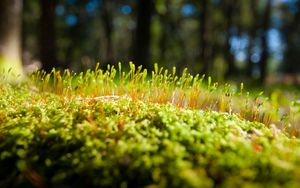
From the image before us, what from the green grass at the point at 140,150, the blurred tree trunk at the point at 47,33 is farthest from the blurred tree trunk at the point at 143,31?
the green grass at the point at 140,150

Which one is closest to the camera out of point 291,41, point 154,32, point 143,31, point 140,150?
point 140,150

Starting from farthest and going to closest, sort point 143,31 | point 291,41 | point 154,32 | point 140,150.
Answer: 1. point 291,41
2. point 154,32
3. point 143,31
4. point 140,150

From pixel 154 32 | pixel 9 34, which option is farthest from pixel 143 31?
pixel 154 32

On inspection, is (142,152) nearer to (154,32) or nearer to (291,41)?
(154,32)

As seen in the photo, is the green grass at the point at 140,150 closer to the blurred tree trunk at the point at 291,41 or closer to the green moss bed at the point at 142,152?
the green moss bed at the point at 142,152

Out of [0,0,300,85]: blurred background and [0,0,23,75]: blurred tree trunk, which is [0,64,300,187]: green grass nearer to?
[0,0,300,85]: blurred background

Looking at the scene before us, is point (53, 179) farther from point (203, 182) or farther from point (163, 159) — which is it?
point (203, 182)

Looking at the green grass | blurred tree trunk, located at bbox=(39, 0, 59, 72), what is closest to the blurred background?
blurred tree trunk, located at bbox=(39, 0, 59, 72)
